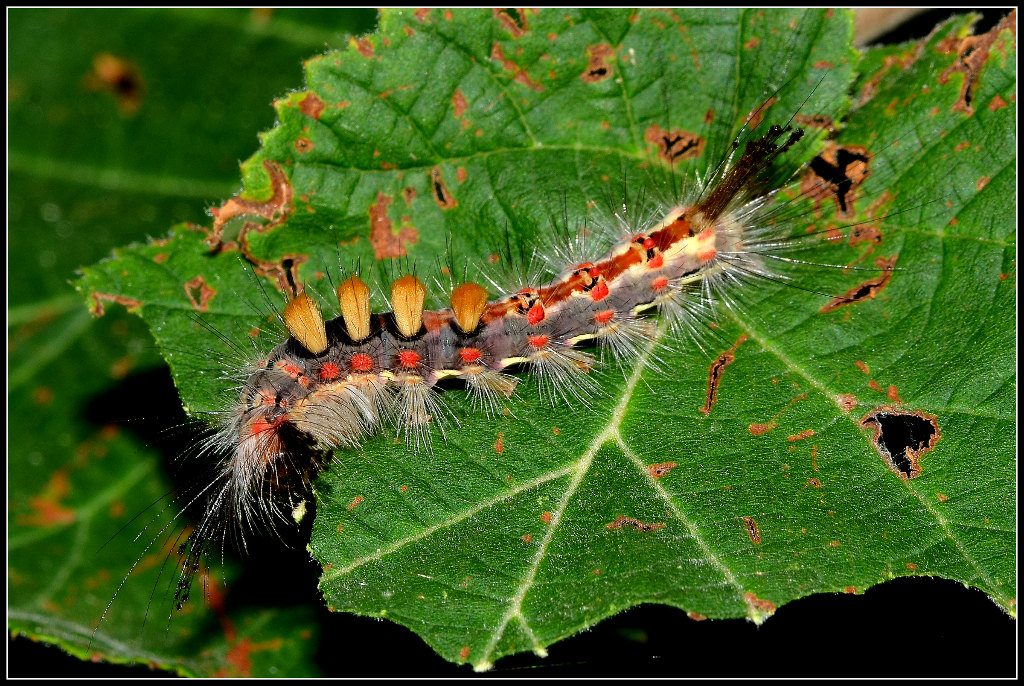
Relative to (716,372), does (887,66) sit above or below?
above

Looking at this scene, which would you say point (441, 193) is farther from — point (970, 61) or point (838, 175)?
point (970, 61)

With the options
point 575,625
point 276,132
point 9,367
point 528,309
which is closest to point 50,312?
point 9,367

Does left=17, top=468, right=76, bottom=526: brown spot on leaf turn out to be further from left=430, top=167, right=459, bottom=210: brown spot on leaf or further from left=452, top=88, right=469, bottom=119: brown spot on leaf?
left=452, top=88, right=469, bottom=119: brown spot on leaf

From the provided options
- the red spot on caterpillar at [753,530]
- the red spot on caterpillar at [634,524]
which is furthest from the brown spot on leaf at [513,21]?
the red spot on caterpillar at [753,530]

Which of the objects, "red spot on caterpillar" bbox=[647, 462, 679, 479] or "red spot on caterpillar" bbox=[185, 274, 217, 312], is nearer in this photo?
"red spot on caterpillar" bbox=[647, 462, 679, 479]

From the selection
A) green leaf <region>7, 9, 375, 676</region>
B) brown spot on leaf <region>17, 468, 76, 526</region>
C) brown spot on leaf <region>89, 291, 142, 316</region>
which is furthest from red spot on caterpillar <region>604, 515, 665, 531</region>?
brown spot on leaf <region>17, 468, 76, 526</region>

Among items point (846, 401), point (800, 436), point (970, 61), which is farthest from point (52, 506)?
point (970, 61)

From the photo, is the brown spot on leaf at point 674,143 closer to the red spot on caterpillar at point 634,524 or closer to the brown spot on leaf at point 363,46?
the brown spot on leaf at point 363,46
